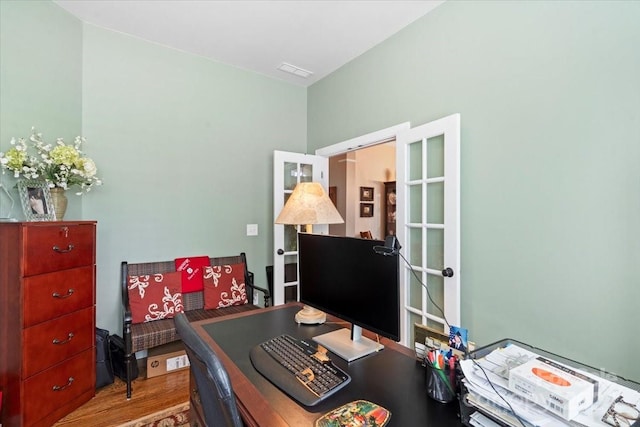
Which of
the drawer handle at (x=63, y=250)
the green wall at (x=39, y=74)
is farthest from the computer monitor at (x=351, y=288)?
the green wall at (x=39, y=74)

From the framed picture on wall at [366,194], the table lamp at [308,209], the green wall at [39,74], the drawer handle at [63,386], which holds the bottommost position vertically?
the drawer handle at [63,386]

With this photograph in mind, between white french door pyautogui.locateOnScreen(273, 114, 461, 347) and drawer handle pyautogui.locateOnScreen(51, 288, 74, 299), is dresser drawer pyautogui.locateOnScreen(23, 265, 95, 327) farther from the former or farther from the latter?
white french door pyautogui.locateOnScreen(273, 114, 461, 347)

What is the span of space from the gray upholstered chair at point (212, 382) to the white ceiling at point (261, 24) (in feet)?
7.95

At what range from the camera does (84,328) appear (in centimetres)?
217

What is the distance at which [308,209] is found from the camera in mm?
1654

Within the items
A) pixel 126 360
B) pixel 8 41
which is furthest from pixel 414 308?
pixel 8 41

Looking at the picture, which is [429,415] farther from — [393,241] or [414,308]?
[414,308]

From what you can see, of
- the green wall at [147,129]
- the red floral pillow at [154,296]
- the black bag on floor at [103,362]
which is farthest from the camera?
the red floral pillow at [154,296]

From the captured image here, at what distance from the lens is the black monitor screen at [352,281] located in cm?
105

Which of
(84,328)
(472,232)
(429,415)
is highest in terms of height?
(472,232)

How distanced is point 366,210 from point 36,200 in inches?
166

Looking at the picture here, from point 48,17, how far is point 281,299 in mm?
3057

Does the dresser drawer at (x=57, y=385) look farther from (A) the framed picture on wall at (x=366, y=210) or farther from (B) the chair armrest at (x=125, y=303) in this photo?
(A) the framed picture on wall at (x=366, y=210)

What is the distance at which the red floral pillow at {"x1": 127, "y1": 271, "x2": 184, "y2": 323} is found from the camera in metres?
2.52
